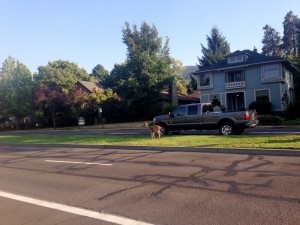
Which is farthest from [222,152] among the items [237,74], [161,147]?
[237,74]

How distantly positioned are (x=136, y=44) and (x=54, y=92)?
1383 cm

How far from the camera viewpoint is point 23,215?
19.2 ft

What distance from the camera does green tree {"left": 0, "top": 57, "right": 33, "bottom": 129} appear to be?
166ft

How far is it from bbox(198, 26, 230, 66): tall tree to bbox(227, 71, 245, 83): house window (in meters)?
20.0

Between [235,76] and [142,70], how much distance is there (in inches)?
478

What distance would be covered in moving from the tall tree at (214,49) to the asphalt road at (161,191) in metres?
50.3

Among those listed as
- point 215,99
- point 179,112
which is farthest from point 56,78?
point 179,112

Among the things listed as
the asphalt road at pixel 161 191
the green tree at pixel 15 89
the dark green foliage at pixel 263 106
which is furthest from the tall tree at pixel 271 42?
the asphalt road at pixel 161 191

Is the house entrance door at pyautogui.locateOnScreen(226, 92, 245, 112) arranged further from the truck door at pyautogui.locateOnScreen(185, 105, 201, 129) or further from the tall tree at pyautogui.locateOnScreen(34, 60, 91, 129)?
the truck door at pyautogui.locateOnScreen(185, 105, 201, 129)

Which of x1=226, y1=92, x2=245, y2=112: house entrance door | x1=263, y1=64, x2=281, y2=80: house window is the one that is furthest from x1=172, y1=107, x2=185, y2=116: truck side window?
x1=226, y1=92, x2=245, y2=112: house entrance door

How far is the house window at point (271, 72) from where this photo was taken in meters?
35.5

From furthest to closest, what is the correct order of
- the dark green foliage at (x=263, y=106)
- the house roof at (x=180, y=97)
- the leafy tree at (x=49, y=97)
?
1. the house roof at (x=180, y=97)
2. the leafy tree at (x=49, y=97)
3. the dark green foliage at (x=263, y=106)

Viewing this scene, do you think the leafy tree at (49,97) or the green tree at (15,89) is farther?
the green tree at (15,89)

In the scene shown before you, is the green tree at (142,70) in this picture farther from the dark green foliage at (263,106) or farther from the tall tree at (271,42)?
the tall tree at (271,42)
